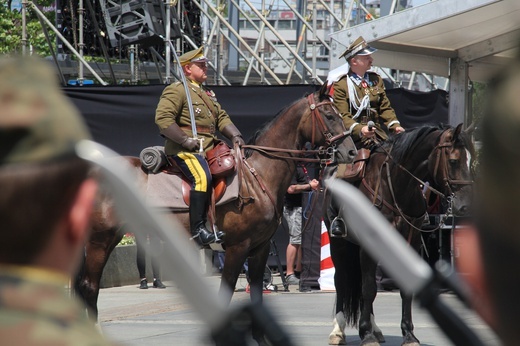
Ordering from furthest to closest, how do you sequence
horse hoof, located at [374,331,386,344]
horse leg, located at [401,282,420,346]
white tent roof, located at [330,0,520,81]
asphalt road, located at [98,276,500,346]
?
white tent roof, located at [330,0,520,81]
asphalt road, located at [98,276,500,346]
horse hoof, located at [374,331,386,344]
horse leg, located at [401,282,420,346]

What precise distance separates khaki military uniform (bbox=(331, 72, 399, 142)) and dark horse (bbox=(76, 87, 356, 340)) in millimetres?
216

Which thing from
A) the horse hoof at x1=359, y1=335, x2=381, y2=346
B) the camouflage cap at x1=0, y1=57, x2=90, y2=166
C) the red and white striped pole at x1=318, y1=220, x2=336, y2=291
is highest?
the camouflage cap at x1=0, y1=57, x2=90, y2=166

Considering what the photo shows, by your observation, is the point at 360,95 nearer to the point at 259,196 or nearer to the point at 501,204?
the point at 259,196

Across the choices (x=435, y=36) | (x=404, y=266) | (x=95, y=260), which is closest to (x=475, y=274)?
(x=404, y=266)

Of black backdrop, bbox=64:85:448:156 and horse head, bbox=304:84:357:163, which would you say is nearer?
horse head, bbox=304:84:357:163

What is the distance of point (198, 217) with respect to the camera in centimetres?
910

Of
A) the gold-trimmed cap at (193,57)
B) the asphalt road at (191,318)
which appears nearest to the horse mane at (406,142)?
the asphalt road at (191,318)

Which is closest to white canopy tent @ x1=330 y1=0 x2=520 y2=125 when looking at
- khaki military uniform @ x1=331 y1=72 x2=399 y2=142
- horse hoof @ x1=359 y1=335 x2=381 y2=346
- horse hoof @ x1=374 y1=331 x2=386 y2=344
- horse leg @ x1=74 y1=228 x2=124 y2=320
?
khaki military uniform @ x1=331 y1=72 x2=399 y2=142

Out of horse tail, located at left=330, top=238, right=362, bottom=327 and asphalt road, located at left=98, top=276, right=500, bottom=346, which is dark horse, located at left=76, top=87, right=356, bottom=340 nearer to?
asphalt road, located at left=98, top=276, right=500, bottom=346

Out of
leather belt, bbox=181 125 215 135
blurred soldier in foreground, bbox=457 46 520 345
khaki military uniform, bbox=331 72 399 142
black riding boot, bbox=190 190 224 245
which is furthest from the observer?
khaki military uniform, bbox=331 72 399 142

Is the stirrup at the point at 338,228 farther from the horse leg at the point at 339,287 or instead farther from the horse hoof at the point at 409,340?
the horse hoof at the point at 409,340

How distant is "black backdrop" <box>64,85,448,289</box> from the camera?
14.9 metres

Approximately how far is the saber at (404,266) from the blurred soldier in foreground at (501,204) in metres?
0.17

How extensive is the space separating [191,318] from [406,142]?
3.77m
